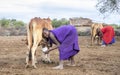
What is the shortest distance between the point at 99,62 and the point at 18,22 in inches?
933

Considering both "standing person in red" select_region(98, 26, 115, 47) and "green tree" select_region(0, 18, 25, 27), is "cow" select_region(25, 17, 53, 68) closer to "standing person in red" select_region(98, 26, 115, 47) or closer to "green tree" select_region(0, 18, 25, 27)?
"standing person in red" select_region(98, 26, 115, 47)

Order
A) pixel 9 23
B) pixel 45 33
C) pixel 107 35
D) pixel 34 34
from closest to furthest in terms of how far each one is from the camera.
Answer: pixel 45 33 < pixel 34 34 < pixel 107 35 < pixel 9 23

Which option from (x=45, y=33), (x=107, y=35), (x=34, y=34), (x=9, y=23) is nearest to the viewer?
(x=45, y=33)

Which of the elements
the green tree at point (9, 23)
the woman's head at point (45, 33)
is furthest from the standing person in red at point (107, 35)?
the green tree at point (9, 23)

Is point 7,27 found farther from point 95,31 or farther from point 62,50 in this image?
point 62,50

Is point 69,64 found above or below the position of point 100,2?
below

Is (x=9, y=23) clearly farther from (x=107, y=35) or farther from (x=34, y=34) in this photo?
(x=34, y=34)

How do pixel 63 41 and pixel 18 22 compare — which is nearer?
pixel 63 41

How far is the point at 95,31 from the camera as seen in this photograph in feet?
72.8

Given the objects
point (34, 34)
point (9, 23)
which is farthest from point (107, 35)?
point (9, 23)

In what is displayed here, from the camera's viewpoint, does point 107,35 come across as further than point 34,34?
Yes

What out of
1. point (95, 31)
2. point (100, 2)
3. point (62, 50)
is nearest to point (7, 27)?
point (100, 2)

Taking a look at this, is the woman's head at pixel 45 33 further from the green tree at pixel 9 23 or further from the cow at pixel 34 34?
the green tree at pixel 9 23

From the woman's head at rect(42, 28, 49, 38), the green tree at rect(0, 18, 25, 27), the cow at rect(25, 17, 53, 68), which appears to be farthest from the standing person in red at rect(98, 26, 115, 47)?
the green tree at rect(0, 18, 25, 27)
